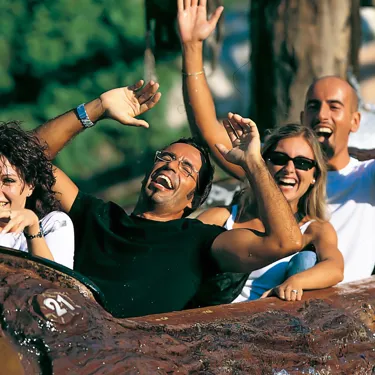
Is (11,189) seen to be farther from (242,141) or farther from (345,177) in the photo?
(345,177)

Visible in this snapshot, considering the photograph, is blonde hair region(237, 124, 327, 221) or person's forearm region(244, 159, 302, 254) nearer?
person's forearm region(244, 159, 302, 254)

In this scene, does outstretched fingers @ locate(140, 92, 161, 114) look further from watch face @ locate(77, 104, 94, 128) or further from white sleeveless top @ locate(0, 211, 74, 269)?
white sleeveless top @ locate(0, 211, 74, 269)

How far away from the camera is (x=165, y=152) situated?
10.0ft

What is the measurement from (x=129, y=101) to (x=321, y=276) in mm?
805

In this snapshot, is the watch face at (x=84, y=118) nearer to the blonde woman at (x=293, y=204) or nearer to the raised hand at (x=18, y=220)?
the blonde woman at (x=293, y=204)

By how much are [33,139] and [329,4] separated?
2.69 m

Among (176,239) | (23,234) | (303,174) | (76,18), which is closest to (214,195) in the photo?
(303,174)

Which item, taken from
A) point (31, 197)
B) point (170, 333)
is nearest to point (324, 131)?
point (31, 197)

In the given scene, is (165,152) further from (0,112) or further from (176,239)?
(0,112)

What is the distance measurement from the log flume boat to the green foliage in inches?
232

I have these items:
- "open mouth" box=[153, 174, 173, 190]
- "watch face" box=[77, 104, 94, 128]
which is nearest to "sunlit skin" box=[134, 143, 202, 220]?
"open mouth" box=[153, 174, 173, 190]

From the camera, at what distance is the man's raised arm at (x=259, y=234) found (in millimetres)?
2727

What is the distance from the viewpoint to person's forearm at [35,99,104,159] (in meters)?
3.07

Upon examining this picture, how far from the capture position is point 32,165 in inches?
104
